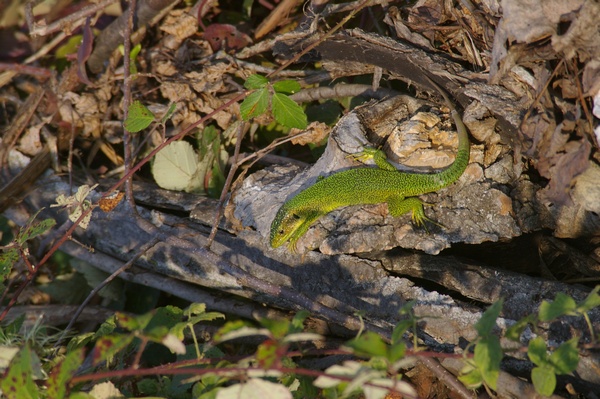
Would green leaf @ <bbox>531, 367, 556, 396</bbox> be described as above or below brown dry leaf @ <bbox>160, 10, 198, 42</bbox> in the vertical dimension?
below

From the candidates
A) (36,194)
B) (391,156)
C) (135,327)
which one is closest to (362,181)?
(391,156)

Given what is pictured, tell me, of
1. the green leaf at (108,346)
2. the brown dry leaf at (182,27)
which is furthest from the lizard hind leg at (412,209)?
the brown dry leaf at (182,27)

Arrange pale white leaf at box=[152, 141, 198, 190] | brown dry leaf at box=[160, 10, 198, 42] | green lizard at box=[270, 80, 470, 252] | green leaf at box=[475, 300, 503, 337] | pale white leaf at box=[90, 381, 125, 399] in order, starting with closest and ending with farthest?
green leaf at box=[475, 300, 503, 337] → pale white leaf at box=[90, 381, 125, 399] → green lizard at box=[270, 80, 470, 252] → pale white leaf at box=[152, 141, 198, 190] → brown dry leaf at box=[160, 10, 198, 42]

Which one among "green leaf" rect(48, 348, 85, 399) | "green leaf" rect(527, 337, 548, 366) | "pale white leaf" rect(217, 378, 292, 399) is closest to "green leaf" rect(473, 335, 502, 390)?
"green leaf" rect(527, 337, 548, 366)

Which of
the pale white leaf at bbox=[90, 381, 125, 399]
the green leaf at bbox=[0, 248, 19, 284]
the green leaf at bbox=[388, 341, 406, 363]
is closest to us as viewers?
the green leaf at bbox=[388, 341, 406, 363]

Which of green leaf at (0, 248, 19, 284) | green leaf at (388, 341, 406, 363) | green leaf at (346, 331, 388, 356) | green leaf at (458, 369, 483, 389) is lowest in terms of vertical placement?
green leaf at (458, 369, 483, 389)

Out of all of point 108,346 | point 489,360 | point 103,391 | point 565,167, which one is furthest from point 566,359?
point 103,391

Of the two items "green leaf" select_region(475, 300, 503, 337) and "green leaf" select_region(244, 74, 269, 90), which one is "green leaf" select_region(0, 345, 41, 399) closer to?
"green leaf" select_region(475, 300, 503, 337)
